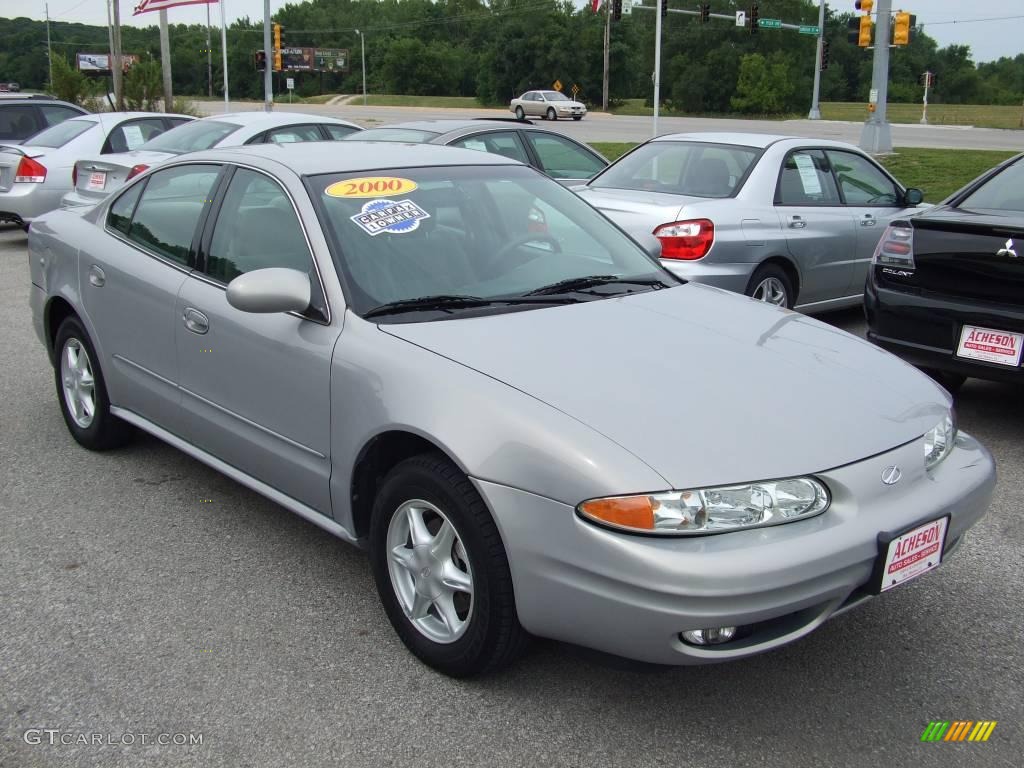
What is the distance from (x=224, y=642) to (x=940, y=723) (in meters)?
2.16

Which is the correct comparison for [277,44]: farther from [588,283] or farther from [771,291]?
[588,283]

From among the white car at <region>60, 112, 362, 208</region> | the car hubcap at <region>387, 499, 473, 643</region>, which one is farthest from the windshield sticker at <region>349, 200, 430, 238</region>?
the white car at <region>60, 112, 362, 208</region>

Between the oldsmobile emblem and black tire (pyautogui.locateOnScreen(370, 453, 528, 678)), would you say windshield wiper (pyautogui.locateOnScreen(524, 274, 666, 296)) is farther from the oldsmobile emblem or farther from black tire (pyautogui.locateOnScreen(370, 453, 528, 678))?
the oldsmobile emblem

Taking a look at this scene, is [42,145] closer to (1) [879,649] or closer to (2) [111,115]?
(2) [111,115]

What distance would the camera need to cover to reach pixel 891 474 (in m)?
2.86

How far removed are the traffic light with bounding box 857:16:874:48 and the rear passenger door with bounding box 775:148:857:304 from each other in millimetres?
22661

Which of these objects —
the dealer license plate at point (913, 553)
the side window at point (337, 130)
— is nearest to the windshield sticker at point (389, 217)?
the dealer license plate at point (913, 553)

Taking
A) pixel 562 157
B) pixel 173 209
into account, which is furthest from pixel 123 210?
pixel 562 157

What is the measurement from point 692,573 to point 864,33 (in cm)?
2931

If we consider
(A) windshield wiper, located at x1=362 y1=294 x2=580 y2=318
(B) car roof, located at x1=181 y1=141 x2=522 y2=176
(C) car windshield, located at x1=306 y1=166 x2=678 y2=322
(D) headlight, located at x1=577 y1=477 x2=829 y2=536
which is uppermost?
(B) car roof, located at x1=181 y1=141 x2=522 y2=176

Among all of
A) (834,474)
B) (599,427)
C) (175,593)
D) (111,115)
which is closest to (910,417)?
(834,474)

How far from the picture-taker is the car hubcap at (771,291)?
288 inches

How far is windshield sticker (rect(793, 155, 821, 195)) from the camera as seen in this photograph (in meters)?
7.72

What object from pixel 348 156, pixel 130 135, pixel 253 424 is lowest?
pixel 253 424
